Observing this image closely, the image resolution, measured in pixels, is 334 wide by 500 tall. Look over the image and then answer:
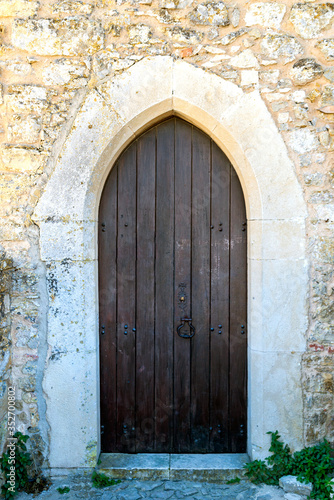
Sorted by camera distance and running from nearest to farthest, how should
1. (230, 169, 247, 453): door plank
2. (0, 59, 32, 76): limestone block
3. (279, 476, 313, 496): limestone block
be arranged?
(279, 476, 313, 496): limestone block, (0, 59, 32, 76): limestone block, (230, 169, 247, 453): door plank

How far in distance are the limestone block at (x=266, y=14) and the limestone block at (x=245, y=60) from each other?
20 centimetres

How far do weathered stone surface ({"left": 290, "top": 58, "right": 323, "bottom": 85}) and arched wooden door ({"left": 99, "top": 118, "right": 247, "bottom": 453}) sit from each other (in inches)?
27.8

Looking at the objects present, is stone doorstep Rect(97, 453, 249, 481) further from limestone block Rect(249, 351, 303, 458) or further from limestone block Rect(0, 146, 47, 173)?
limestone block Rect(0, 146, 47, 173)

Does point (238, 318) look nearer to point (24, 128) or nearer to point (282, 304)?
point (282, 304)

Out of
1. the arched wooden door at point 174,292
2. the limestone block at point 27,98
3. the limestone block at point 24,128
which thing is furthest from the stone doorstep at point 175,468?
the limestone block at point 27,98

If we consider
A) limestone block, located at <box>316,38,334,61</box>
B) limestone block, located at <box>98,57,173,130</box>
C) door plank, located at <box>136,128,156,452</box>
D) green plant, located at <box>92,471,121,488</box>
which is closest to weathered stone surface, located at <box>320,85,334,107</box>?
limestone block, located at <box>316,38,334,61</box>

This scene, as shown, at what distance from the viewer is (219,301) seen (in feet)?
10.1

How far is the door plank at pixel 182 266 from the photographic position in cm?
307

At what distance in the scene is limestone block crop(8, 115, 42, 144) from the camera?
2822mm

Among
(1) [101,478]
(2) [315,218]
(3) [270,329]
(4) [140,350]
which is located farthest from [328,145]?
(1) [101,478]

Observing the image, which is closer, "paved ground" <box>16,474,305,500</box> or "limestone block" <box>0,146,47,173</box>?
"paved ground" <box>16,474,305,500</box>

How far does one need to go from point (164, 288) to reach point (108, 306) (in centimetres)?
43

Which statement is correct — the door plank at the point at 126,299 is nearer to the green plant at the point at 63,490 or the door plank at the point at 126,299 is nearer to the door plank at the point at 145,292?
the door plank at the point at 145,292

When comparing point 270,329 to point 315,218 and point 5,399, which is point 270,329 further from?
point 5,399
